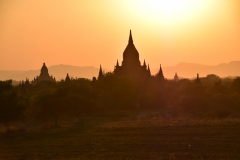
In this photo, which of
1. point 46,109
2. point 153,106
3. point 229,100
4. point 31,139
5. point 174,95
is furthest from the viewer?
point 174,95

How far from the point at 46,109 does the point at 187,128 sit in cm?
1359

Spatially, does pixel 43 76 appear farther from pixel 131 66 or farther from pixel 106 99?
pixel 106 99

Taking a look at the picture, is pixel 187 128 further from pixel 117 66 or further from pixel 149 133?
pixel 117 66

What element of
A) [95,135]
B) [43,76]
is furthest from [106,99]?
[43,76]

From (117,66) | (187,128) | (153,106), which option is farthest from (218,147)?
(117,66)

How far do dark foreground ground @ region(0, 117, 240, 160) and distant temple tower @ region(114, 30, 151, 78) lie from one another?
51784 mm

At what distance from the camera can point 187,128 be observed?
2698 cm

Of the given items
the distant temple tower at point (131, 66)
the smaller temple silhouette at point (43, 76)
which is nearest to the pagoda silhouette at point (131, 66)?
the distant temple tower at point (131, 66)

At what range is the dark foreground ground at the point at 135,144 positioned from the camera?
56.6 ft

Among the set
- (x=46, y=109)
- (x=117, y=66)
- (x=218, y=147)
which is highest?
(x=117, y=66)

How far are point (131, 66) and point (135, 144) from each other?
60677 millimetres

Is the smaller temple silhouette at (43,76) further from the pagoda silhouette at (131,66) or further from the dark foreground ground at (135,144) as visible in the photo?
the dark foreground ground at (135,144)

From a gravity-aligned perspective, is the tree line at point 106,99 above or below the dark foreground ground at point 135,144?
above

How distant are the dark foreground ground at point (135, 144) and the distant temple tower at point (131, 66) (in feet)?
170
